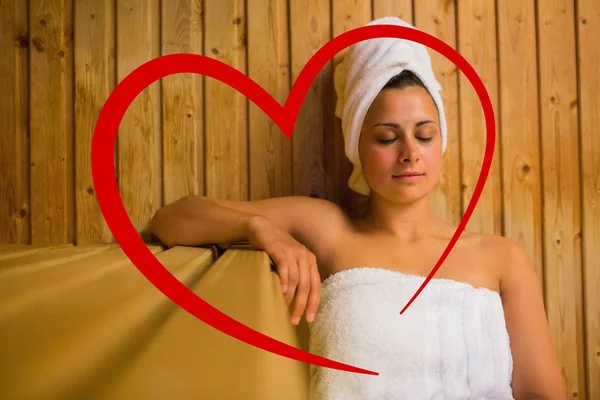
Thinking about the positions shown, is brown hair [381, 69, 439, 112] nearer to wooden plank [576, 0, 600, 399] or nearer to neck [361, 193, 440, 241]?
neck [361, 193, 440, 241]

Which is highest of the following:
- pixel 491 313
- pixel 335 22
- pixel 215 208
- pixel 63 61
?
pixel 335 22

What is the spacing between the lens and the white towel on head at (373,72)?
0.96 meters

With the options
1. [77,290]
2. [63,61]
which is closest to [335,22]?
[63,61]

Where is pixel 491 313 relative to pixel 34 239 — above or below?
below

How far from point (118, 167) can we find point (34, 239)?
1.04 feet

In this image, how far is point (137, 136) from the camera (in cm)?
121

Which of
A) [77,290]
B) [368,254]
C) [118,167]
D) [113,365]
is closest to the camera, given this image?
[113,365]

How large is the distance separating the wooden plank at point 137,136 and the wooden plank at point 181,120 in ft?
0.13

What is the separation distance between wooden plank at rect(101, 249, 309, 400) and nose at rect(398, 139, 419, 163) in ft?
1.59

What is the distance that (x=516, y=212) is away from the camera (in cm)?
123

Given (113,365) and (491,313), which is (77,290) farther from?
(491,313)

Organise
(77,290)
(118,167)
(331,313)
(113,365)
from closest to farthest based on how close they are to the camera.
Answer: (113,365) < (77,290) < (331,313) < (118,167)

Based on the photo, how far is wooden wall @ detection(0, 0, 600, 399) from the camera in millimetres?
1212

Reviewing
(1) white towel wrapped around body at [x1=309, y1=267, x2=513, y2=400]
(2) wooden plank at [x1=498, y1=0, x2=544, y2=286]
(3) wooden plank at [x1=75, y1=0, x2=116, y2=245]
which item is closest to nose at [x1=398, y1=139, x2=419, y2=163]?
(1) white towel wrapped around body at [x1=309, y1=267, x2=513, y2=400]
